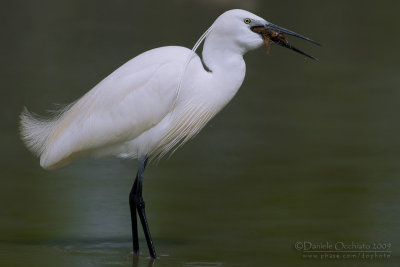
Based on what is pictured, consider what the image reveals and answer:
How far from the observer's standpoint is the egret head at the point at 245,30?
18.7 ft

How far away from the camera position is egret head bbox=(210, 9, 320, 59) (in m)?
5.69

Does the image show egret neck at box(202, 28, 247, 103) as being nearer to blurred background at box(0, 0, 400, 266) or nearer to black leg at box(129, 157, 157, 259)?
black leg at box(129, 157, 157, 259)

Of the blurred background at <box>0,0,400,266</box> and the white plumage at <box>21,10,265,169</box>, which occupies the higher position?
the white plumage at <box>21,10,265,169</box>

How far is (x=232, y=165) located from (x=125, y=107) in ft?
6.58

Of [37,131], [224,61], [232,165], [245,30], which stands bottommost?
[232,165]

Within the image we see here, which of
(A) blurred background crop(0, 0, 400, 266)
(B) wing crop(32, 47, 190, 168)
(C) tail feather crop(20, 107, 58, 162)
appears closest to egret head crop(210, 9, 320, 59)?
(B) wing crop(32, 47, 190, 168)

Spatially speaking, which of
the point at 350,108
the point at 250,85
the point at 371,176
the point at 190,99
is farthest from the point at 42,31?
the point at 190,99

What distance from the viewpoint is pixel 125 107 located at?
19.7 feet

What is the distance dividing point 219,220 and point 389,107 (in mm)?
3664

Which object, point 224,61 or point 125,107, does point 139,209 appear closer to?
point 125,107

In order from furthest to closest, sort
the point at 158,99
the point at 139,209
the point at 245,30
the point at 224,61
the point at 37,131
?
1. the point at 37,131
2. the point at 139,209
3. the point at 158,99
4. the point at 224,61
5. the point at 245,30

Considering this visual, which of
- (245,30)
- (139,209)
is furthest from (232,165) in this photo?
(245,30)

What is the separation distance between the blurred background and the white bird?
49 centimetres

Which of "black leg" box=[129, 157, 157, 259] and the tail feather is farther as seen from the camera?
the tail feather
